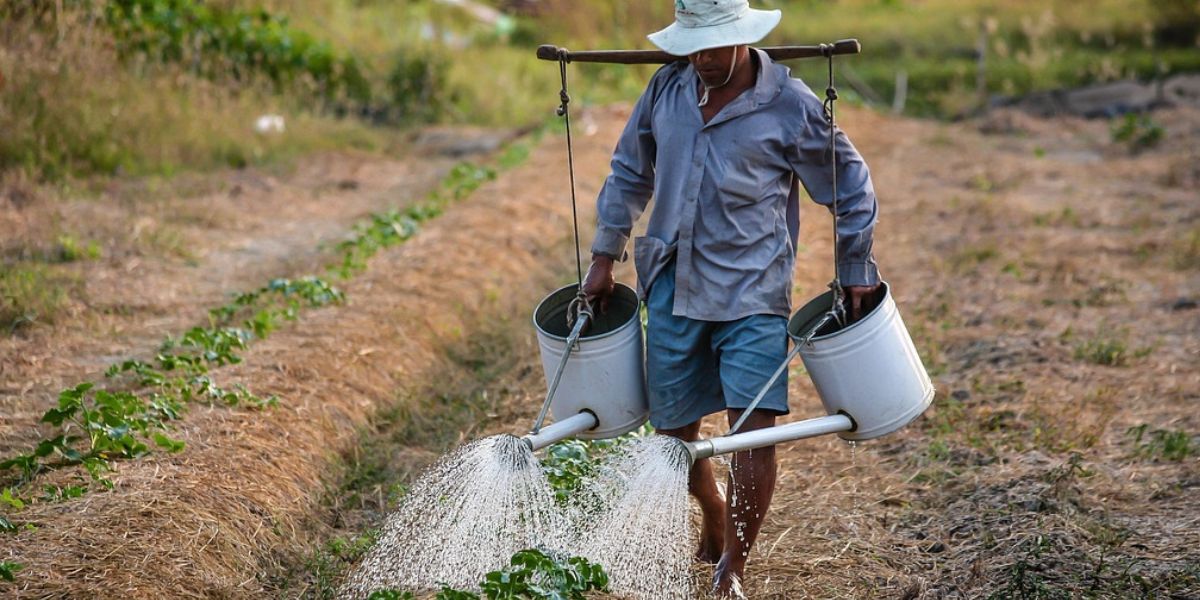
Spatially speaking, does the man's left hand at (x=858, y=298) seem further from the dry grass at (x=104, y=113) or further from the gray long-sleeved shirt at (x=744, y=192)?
the dry grass at (x=104, y=113)

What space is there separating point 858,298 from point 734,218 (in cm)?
39

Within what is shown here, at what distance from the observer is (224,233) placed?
8.21 metres

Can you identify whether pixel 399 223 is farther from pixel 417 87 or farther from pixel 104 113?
pixel 417 87

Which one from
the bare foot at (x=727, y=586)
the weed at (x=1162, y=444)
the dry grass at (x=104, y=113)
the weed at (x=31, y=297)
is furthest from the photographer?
the dry grass at (x=104, y=113)

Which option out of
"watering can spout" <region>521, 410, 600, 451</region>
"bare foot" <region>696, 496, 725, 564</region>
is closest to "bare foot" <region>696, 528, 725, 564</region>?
"bare foot" <region>696, 496, 725, 564</region>

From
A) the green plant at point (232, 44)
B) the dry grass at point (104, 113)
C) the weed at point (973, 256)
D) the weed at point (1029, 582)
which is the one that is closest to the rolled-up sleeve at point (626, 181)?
the weed at point (1029, 582)

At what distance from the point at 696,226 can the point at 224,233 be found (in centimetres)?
542

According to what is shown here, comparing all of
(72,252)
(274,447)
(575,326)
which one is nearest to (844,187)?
(575,326)

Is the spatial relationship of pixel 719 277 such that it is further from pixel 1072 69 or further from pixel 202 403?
pixel 1072 69

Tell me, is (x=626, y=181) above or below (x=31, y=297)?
above

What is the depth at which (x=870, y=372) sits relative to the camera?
11.0 feet

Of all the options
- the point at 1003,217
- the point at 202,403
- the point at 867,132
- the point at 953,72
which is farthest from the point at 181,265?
the point at 953,72

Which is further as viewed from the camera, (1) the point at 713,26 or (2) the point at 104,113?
(2) the point at 104,113

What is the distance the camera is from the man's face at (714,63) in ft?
10.7
